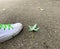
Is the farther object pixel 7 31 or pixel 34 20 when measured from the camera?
pixel 34 20

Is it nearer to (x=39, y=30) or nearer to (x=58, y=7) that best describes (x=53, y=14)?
(x=58, y=7)

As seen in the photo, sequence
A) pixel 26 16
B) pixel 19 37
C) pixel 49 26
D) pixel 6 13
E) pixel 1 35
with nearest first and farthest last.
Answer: pixel 1 35 → pixel 19 37 → pixel 49 26 → pixel 26 16 → pixel 6 13

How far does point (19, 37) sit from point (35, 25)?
22cm

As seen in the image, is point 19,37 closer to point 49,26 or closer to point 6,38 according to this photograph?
point 6,38

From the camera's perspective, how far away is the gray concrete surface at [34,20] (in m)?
1.50

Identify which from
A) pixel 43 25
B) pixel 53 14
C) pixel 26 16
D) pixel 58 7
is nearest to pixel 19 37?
pixel 43 25

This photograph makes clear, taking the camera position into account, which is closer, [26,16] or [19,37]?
[19,37]

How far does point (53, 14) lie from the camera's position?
6.54 feet

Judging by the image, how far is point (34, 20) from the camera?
1878 millimetres

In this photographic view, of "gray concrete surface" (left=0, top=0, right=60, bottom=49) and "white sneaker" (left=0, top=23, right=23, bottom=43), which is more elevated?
"white sneaker" (left=0, top=23, right=23, bottom=43)

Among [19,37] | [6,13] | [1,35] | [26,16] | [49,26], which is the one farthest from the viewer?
[6,13]

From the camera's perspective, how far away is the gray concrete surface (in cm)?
150

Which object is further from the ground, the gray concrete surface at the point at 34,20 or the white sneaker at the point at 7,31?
the white sneaker at the point at 7,31

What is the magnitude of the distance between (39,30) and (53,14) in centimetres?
41
